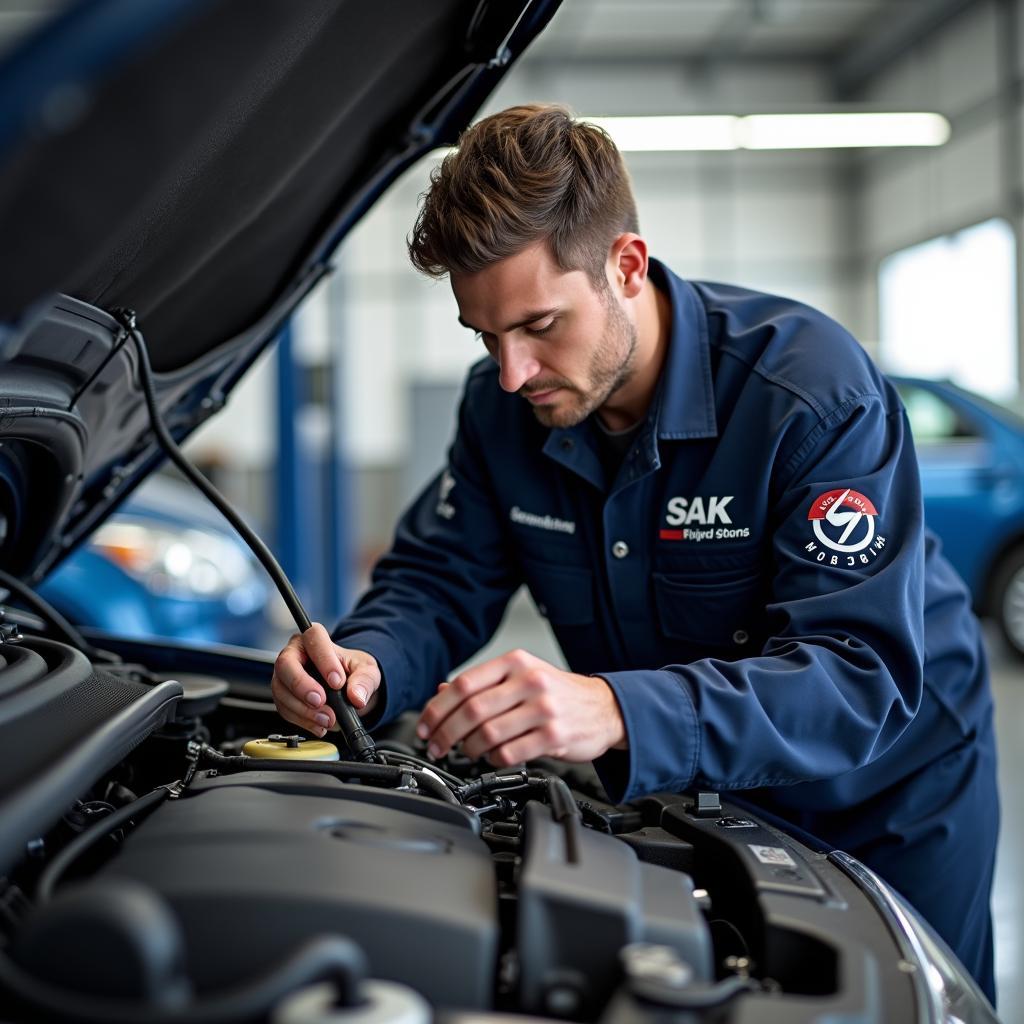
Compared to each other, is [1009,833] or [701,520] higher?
[701,520]

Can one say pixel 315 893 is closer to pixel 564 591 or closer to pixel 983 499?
pixel 564 591

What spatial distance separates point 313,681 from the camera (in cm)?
108

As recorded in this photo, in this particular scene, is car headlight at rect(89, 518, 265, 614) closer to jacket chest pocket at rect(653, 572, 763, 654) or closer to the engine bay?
jacket chest pocket at rect(653, 572, 763, 654)

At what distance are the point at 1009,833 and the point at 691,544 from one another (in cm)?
183

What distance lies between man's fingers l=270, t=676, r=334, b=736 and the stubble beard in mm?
394

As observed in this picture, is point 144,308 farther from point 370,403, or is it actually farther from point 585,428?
point 370,403

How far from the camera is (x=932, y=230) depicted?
918 centimetres

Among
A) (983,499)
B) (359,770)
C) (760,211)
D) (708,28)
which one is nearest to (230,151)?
(359,770)

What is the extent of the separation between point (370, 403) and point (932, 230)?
512 cm

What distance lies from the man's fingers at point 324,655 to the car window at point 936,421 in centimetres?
387

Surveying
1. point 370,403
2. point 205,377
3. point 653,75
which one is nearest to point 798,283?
point 653,75

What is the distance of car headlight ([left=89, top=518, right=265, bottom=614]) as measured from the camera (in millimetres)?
3039

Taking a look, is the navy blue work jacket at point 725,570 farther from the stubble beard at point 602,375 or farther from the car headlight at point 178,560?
the car headlight at point 178,560

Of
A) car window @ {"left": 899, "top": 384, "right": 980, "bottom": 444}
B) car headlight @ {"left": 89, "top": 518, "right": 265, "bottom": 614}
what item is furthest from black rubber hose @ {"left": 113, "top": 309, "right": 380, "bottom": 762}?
car window @ {"left": 899, "top": 384, "right": 980, "bottom": 444}
